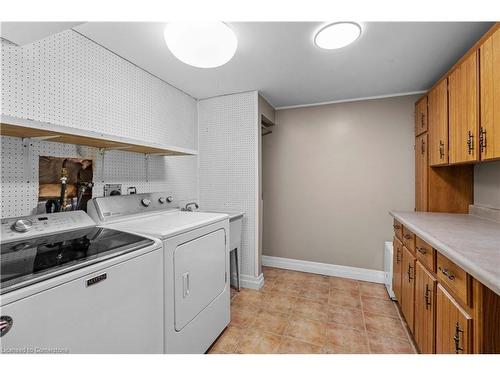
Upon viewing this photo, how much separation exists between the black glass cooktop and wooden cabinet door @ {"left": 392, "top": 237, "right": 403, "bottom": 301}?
2104 mm

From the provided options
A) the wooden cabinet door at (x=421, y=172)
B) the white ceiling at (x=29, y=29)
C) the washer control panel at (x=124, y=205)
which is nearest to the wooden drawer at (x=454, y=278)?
the wooden cabinet door at (x=421, y=172)

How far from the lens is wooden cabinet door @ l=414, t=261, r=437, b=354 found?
52.0 inches

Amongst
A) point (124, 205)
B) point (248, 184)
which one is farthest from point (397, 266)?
point (124, 205)

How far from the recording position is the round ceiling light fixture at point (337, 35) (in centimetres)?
149

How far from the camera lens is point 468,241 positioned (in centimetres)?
120

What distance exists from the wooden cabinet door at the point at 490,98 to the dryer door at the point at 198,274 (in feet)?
6.19

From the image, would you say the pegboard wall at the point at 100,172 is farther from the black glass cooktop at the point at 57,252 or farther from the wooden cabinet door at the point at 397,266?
the wooden cabinet door at the point at 397,266

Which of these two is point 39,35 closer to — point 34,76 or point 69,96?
point 34,76

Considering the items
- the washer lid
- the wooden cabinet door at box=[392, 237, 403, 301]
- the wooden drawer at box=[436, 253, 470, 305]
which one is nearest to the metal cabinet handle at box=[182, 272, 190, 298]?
the washer lid

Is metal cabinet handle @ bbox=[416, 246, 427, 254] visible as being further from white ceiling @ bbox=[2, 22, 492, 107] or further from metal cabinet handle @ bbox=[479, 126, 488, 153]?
white ceiling @ bbox=[2, 22, 492, 107]

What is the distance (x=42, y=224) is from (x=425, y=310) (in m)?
2.40

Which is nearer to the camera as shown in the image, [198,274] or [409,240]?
[198,274]

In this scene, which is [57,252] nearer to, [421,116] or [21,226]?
[21,226]

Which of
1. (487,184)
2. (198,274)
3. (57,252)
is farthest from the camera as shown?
(487,184)
